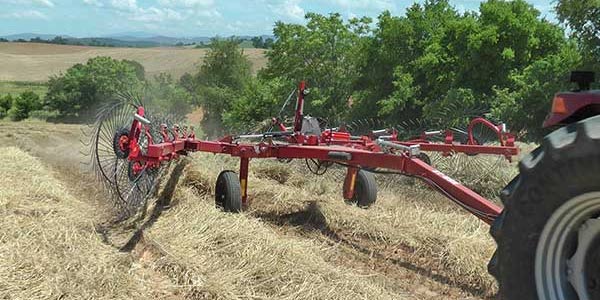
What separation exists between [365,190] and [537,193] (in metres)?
4.70

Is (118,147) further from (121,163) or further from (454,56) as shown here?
(454,56)

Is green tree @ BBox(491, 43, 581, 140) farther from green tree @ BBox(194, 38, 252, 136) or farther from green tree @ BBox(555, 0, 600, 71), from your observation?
green tree @ BBox(194, 38, 252, 136)

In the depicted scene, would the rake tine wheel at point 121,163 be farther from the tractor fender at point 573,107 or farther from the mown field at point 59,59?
the mown field at point 59,59

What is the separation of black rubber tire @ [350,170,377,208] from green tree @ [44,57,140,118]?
15.1 meters

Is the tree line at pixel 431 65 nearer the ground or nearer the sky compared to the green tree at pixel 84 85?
nearer the sky

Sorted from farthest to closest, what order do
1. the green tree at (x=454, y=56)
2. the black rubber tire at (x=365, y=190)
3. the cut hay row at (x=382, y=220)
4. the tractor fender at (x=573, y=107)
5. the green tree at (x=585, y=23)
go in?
the green tree at (x=454, y=56), the green tree at (x=585, y=23), the black rubber tire at (x=365, y=190), the cut hay row at (x=382, y=220), the tractor fender at (x=573, y=107)

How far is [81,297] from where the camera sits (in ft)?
12.2

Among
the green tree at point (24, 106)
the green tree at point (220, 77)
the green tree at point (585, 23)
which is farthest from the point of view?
the green tree at point (24, 106)

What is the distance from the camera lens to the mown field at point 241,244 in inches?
161

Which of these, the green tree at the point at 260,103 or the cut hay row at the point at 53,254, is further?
the green tree at the point at 260,103

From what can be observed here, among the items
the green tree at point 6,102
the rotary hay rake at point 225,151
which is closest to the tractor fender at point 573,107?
the rotary hay rake at point 225,151

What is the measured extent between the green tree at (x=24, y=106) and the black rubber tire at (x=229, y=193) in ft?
68.1

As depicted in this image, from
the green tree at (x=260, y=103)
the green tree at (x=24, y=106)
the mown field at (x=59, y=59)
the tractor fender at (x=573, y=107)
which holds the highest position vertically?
the tractor fender at (x=573, y=107)

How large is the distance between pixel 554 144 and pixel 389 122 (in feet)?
31.3
